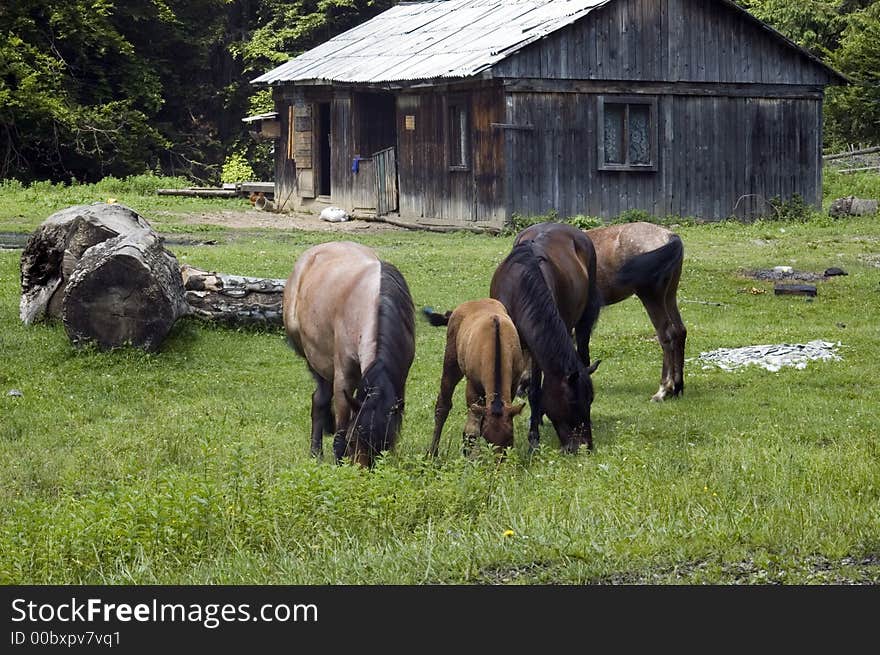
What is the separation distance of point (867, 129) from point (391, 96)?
16400 millimetres

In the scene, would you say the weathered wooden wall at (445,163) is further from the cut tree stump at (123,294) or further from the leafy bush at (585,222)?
the cut tree stump at (123,294)

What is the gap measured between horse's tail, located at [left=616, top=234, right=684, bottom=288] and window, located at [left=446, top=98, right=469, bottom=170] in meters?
15.2

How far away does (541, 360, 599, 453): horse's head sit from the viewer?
9555mm

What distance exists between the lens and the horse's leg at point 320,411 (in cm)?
959

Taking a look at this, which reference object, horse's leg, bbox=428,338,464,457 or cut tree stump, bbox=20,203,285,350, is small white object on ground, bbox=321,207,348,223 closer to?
cut tree stump, bbox=20,203,285,350

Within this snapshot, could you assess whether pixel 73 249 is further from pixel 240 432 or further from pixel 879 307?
pixel 879 307

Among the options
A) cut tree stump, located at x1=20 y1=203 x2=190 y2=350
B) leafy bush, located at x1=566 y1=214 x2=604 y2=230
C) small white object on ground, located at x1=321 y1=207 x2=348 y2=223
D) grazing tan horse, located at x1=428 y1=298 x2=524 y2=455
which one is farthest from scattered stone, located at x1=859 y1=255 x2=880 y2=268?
small white object on ground, located at x1=321 y1=207 x2=348 y2=223

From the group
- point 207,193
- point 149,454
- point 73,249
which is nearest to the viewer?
point 149,454

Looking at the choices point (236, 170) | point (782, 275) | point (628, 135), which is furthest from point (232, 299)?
point (236, 170)

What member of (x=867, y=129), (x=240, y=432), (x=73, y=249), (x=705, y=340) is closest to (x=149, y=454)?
(x=240, y=432)

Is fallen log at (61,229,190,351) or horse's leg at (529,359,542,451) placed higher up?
fallen log at (61,229,190,351)

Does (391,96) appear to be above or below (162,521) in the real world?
above

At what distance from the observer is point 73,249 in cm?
1447

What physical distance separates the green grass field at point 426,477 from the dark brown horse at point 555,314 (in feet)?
1.13
